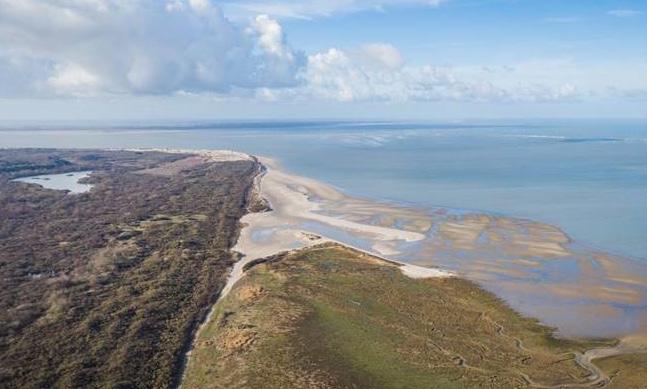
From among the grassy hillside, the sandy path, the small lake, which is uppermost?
the small lake

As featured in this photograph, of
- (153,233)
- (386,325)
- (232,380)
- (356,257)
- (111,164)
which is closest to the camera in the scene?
(232,380)

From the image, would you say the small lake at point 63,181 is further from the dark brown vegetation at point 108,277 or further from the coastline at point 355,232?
the coastline at point 355,232

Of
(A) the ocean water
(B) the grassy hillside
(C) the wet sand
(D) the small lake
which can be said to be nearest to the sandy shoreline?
(C) the wet sand

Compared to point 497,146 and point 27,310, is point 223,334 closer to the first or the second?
point 27,310

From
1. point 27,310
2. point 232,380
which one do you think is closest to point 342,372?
point 232,380

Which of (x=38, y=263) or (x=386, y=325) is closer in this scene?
(x=386, y=325)

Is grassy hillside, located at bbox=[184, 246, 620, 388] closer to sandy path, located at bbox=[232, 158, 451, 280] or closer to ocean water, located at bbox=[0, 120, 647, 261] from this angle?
sandy path, located at bbox=[232, 158, 451, 280]
